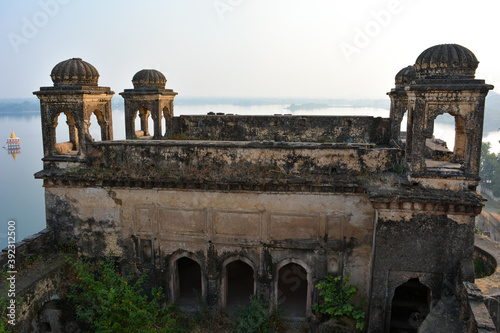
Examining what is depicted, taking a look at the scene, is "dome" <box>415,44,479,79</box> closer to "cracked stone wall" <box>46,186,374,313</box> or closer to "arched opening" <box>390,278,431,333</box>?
"cracked stone wall" <box>46,186,374,313</box>

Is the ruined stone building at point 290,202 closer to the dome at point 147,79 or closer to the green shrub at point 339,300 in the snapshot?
the green shrub at point 339,300

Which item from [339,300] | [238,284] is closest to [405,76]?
[339,300]

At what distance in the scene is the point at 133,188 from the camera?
9453 mm

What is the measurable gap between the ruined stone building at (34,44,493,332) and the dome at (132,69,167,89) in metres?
2.28

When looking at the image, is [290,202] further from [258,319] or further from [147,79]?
[147,79]

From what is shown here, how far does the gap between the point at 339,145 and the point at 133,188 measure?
494 centimetres

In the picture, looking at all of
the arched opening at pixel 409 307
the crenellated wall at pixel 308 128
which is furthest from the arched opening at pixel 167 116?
the arched opening at pixel 409 307

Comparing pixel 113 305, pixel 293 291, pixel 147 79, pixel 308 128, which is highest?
pixel 147 79

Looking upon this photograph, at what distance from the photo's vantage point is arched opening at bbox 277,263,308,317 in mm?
9719

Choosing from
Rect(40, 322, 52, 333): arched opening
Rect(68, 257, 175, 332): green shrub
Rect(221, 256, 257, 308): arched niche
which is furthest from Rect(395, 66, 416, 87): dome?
Rect(40, 322, 52, 333): arched opening

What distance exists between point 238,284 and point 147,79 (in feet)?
23.0

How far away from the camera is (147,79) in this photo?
500 inches

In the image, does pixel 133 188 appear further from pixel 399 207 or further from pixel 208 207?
pixel 399 207

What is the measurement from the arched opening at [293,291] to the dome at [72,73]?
23.9ft
